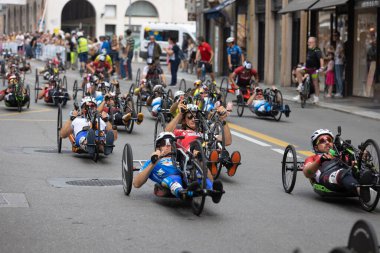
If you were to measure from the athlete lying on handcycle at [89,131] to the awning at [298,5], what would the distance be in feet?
54.9

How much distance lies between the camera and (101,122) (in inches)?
A: 622

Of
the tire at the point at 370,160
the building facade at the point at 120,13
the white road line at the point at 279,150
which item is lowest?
the white road line at the point at 279,150

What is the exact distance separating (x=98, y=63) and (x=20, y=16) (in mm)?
74903

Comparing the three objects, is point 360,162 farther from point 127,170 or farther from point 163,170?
point 127,170

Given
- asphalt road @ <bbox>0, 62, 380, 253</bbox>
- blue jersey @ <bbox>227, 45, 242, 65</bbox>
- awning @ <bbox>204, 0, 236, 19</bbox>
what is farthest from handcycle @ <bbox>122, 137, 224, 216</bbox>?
awning @ <bbox>204, 0, 236, 19</bbox>

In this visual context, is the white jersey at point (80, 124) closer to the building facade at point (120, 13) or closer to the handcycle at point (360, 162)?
the handcycle at point (360, 162)

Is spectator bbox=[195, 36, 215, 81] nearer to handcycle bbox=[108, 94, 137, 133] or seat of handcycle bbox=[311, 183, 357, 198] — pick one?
handcycle bbox=[108, 94, 137, 133]

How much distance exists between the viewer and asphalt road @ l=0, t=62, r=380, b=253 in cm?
902

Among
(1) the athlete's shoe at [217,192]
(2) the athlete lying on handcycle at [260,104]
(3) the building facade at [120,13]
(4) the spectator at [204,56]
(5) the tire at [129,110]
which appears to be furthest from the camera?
(3) the building facade at [120,13]

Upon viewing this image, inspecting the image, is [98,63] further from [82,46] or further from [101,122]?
[82,46]

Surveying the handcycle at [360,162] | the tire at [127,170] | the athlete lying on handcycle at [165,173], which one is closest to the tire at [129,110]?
the tire at [127,170]

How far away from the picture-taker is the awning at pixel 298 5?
32.0m

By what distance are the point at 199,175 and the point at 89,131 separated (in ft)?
15.7

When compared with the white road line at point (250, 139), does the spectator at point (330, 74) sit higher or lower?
higher
